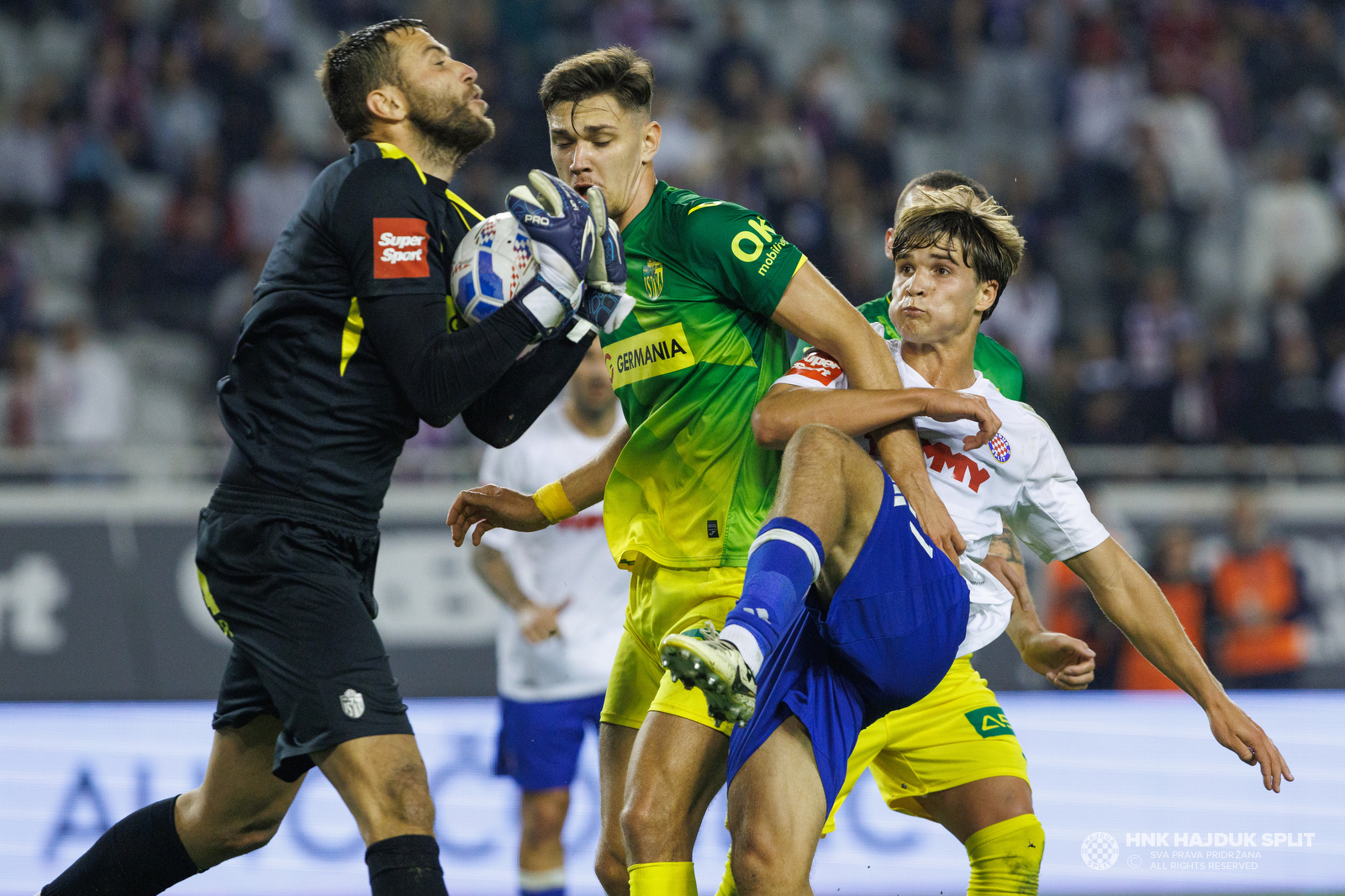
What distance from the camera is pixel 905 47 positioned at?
1484cm

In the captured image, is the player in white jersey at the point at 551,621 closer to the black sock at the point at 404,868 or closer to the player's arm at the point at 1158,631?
the player's arm at the point at 1158,631

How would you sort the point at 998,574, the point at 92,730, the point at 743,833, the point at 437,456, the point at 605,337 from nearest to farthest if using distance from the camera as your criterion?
the point at 743,833 < the point at 605,337 < the point at 998,574 < the point at 92,730 < the point at 437,456

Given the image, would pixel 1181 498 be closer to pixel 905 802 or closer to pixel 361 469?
pixel 905 802

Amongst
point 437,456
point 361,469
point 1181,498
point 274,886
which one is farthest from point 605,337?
point 1181,498

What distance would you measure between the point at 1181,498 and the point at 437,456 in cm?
503

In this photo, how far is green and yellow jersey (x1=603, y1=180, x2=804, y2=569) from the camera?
13.3 ft

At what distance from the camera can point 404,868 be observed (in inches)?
133

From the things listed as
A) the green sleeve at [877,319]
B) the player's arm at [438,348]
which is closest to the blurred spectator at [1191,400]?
the green sleeve at [877,319]

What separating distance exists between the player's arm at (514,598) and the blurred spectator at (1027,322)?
6466 millimetres

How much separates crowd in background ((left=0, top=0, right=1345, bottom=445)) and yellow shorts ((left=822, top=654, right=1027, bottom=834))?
7.08 meters

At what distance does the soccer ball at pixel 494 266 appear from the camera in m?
3.76

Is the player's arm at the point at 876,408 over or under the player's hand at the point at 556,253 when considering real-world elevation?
under

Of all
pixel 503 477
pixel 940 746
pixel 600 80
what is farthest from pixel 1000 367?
pixel 503 477

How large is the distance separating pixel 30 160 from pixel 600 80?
33.0 feet
